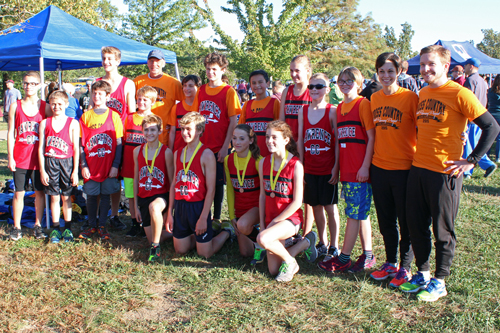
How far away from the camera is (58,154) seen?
4.59 metres

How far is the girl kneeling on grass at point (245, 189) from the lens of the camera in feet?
13.6

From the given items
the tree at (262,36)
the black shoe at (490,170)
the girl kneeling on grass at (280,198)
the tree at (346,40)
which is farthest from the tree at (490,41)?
the girl kneeling on grass at (280,198)

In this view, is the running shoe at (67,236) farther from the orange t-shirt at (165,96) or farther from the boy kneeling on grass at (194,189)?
the orange t-shirt at (165,96)

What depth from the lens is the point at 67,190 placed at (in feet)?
15.5

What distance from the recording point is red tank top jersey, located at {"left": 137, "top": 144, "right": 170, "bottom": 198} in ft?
14.7

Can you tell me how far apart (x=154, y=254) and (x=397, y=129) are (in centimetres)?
281

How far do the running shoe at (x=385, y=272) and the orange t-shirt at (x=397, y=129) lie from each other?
3.31 ft

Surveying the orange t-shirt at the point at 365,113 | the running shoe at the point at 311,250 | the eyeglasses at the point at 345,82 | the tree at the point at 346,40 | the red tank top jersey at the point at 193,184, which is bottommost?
the running shoe at the point at 311,250

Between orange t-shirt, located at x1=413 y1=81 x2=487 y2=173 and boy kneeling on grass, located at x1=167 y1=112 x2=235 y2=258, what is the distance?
7.05ft

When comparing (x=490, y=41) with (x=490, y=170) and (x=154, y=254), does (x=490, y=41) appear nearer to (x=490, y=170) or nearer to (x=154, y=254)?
(x=490, y=170)

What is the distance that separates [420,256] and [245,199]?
1.87 meters

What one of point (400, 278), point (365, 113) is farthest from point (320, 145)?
point (400, 278)

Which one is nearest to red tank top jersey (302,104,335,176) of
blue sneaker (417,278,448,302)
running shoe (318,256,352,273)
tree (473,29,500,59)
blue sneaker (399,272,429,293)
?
running shoe (318,256,352,273)

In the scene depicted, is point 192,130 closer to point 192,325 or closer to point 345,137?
point 345,137
